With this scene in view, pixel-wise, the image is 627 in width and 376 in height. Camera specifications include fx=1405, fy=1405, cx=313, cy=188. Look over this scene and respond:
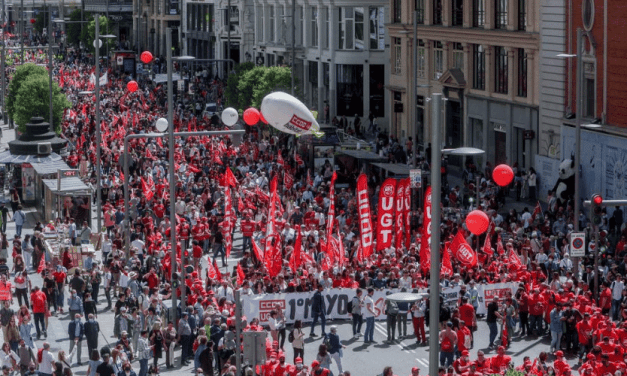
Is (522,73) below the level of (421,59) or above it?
below

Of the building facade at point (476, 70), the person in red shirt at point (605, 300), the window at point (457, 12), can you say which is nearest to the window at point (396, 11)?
the building facade at point (476, 70)

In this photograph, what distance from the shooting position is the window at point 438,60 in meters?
63.2

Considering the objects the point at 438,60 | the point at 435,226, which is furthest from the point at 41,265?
the point at 438,60

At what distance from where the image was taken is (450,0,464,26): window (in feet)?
199

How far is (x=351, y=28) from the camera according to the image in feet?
Result: 253

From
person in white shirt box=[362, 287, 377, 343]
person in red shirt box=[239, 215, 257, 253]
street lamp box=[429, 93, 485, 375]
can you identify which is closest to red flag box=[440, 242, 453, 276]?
person in white shirt box=[362, 287, 377, 343]

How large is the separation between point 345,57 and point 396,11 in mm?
8294

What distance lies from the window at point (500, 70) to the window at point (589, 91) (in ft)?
23.9

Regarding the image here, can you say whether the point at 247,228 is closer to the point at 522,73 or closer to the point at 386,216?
the point at 386,216

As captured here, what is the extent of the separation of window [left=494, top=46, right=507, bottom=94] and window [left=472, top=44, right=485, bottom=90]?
1.08m

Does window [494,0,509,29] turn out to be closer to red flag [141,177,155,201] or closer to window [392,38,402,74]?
window [392,38,402,74]

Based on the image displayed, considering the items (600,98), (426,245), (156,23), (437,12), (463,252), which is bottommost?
(463,252)

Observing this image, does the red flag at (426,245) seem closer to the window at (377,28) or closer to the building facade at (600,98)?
the building facade at (600,98)

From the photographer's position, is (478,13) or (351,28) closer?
(478,13)
